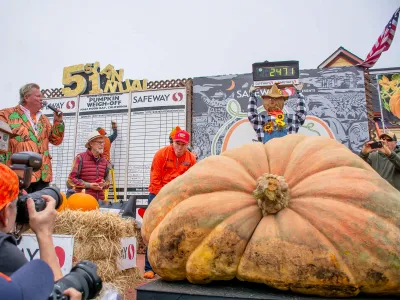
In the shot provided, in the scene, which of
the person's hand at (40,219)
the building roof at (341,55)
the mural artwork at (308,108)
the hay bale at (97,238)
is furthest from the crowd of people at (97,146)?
the building roof at (341,55)

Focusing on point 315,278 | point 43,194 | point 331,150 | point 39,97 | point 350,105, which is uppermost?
point 350,105

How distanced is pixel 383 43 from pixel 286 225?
18.4ft

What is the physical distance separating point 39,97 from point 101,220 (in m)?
1.53

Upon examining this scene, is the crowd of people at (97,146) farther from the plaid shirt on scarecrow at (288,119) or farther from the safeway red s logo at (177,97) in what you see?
the safeway red s logo at (177,97)

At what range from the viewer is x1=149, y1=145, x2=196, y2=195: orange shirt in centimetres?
439

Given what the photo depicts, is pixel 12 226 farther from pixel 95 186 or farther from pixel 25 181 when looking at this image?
pixel 95 186

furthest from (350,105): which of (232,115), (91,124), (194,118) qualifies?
(91,124)

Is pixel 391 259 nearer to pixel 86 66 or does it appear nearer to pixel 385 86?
pixel 385 86

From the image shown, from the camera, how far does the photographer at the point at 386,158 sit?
13.0ft

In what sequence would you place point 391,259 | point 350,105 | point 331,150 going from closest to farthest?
point 391,259
point 331,150
point 350,105

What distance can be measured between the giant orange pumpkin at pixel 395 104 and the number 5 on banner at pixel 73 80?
18.4 feet

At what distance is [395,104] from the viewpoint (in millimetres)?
5961

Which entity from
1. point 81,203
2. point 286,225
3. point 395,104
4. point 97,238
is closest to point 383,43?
point 395,104

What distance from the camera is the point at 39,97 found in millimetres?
3945
